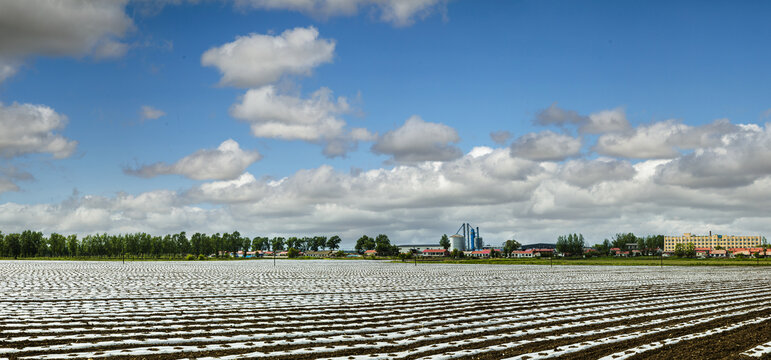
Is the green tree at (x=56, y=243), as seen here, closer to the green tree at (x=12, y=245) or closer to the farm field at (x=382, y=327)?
the green tree at (x=12, y=245)

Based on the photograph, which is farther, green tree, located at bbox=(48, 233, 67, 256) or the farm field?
green tree, located at bbox=(48, 233, 67, 256)

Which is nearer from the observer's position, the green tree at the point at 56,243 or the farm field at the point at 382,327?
the farm field at the point at 382,327

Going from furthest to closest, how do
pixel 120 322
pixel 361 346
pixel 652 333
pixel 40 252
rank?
1. pixel 40 252
2. pixel 120 322
3. pixel 652 333
4. pixel 361 346

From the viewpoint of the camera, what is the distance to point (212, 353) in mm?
14180

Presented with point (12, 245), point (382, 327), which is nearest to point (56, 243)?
point (12, 245)

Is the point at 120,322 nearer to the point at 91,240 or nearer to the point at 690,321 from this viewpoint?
the point at 690,321

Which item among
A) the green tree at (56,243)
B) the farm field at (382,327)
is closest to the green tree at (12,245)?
the green tree at (56,243)

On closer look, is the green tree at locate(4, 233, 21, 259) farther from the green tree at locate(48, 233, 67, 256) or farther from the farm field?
the farm field

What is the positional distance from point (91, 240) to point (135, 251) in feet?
54.0

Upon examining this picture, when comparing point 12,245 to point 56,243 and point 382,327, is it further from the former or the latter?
point 382,327

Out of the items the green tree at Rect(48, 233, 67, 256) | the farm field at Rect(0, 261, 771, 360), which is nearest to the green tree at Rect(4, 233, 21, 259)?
the green tree at Rect(48, 233, 67, 256)

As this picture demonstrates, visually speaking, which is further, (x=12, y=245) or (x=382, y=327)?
(x=12, y=245)

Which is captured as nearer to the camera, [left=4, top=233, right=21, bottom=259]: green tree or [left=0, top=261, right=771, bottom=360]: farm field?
[left=0, top=261, right=771, bottom=360]: farm field

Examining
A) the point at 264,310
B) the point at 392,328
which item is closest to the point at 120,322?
the point at 264,310
